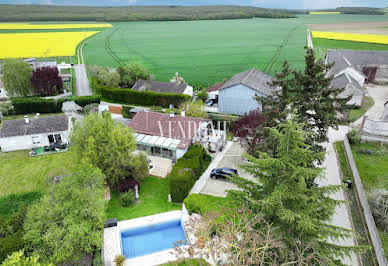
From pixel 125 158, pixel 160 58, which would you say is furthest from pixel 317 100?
pixel 160 58

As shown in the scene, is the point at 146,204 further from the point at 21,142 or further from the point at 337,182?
the point at 21,142

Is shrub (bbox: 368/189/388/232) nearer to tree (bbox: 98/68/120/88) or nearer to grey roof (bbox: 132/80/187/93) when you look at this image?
grey roof (bbox: 132/80/187/93)

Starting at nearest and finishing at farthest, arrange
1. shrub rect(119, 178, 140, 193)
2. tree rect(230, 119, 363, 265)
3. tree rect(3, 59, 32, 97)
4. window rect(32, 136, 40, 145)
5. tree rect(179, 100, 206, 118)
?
1. tree rect(230, 119, 363, 265)
2. shrub rect(119, 178, 140, 193)
3. window rect(32, 136, 40, 145)
4. tree rect(179, 100, 206, 118)
5. tree rect(3, 59, 32, 97)

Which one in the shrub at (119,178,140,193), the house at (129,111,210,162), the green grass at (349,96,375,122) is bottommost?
the shrub at (119,178,140,193)

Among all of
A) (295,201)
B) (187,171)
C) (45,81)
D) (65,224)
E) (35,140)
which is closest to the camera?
(295,201)

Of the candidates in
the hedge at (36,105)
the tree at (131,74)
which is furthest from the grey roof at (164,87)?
the hedge at (36,105)

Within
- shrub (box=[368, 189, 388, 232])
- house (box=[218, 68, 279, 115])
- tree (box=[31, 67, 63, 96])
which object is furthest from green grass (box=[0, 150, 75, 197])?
shrub (box=[368, 189, 388, 232])

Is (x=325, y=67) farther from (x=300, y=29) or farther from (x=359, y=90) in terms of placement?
(x=300, y=29)

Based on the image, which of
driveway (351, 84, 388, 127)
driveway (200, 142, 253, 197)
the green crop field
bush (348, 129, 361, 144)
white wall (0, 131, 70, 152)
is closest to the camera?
driveway (200, 142, 253, 197)

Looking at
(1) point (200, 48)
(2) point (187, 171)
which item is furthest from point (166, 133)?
(1) point (200, 48)
